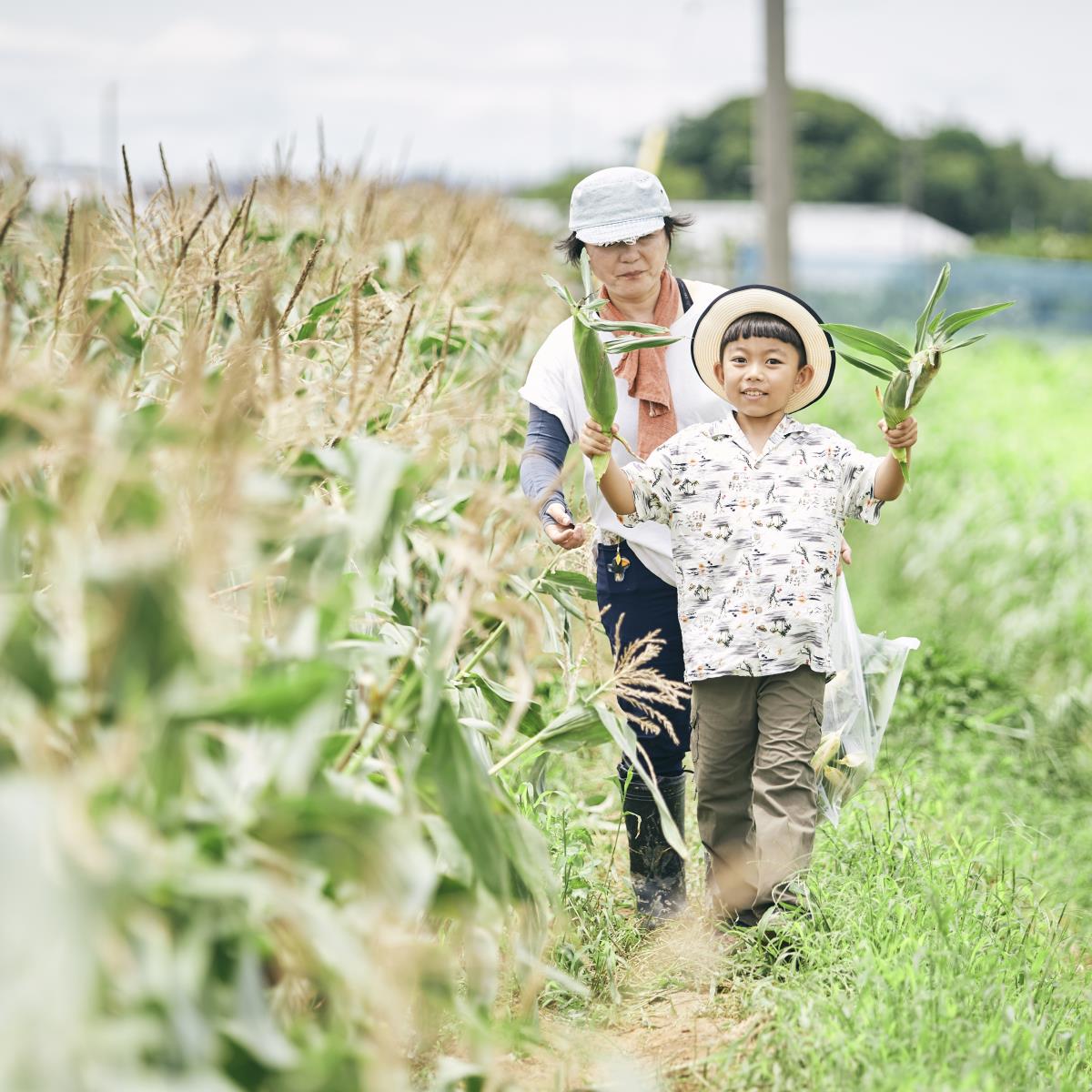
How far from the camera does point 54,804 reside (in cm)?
141

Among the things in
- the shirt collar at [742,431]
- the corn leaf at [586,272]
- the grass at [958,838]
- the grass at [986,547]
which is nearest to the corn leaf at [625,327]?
the corn leaf at [586,272]

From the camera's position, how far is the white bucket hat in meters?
3.49

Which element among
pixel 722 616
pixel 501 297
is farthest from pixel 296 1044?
pixel 501 297

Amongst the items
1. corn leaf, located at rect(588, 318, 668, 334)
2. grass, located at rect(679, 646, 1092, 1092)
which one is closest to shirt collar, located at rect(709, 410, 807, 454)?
corn leaf, located at rect(588, 318, 668, 334)

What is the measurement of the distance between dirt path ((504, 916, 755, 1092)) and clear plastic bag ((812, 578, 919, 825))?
47cm

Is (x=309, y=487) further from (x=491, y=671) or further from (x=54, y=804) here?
(x=491, y=671)

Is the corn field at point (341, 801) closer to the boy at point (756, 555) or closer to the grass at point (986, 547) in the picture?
the boy at point (756, 555)

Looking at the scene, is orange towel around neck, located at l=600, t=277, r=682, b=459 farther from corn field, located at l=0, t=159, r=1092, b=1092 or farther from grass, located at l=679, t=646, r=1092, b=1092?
grass, located at l=679, t=646, r=1092, b=1092

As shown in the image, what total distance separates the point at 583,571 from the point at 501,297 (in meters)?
3.15

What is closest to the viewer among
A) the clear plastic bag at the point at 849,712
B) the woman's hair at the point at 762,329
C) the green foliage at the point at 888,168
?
the woman's hair at the point at 762,329

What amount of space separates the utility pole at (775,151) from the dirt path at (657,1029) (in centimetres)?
803

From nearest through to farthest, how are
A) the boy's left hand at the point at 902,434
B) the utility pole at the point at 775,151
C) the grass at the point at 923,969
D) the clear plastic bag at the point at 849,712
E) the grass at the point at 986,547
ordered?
1. the grass at the point at 923,969
2. the boy's left hand at the point at 902,434
3. the clear plastic bag at the point at 849,712
4. the grass at the point at 986,547
5. the utility pole at the point at 775,151

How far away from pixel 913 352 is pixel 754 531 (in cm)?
52

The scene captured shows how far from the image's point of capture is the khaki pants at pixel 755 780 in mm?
3230
